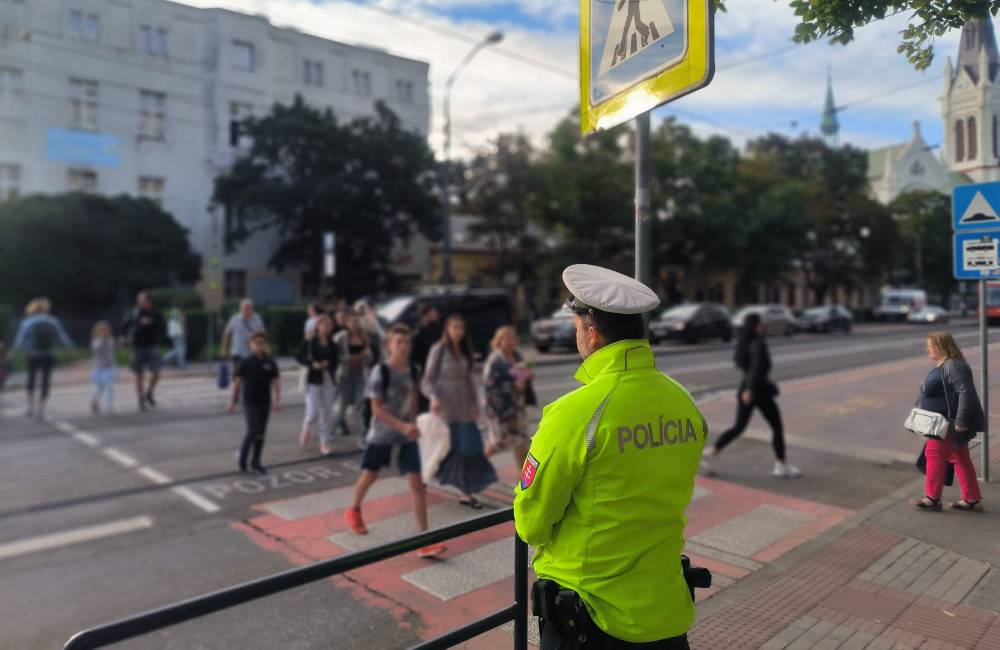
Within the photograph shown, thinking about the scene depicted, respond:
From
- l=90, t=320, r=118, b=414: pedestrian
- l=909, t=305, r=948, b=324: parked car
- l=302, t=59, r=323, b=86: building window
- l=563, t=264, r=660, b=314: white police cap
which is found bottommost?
l=90, t=320, r=118, b=414: pedestrian

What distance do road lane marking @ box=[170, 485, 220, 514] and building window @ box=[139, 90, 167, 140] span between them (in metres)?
12.7

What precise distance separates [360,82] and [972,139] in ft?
87.6

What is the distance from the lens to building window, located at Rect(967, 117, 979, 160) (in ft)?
10.2

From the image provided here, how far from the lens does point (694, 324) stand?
83.7ft

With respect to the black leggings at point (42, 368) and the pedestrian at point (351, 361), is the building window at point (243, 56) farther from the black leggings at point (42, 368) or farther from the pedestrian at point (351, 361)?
the pedestrian at point (351, 361)

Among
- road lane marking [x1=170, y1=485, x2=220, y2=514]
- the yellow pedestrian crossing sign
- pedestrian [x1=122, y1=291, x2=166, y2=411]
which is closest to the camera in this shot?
the yellow pedestrian crossing sign

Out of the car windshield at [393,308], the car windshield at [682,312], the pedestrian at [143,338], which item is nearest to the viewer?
the pedestrian at [143,338]

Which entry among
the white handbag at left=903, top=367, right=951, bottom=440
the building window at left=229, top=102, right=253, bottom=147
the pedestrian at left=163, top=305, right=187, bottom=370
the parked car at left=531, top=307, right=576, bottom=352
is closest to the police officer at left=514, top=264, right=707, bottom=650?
the white handbag at left=903, top=367, right=951, bottom=440

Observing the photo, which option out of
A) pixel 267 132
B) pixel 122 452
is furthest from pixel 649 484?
pixel 267 132

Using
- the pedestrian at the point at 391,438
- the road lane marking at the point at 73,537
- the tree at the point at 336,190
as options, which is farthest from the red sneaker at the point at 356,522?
the tree at the point at 336,190

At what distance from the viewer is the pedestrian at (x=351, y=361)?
8727mm

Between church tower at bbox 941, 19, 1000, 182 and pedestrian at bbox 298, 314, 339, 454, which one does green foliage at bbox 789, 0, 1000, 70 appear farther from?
pedestrian at bbox 298, 314, 339, 454

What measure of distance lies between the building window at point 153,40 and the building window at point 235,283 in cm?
1152

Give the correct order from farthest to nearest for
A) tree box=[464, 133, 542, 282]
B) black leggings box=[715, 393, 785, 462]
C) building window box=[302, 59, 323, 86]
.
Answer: tree box=[464, 133, 542, 282] < building window box=[302, 59, 323, 86] < black leggings box=[715, 393, 785, 462]
